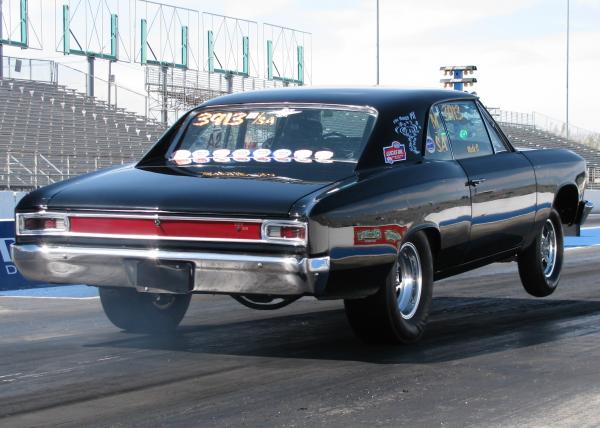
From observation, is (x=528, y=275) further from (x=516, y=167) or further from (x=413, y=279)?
(x=413, y=279)

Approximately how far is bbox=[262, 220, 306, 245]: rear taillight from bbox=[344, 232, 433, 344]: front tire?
87 centimetres

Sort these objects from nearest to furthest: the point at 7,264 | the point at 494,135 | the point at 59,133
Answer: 1. the point at 494,135
2. the point at 7,264
3. the point at 59,133

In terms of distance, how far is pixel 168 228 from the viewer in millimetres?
6238

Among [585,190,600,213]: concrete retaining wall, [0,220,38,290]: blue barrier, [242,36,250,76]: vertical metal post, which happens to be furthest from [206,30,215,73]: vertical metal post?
[0,220,38,290]: blue barrier

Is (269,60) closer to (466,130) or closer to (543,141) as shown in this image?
(543,141)

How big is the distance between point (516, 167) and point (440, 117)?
1.00 m

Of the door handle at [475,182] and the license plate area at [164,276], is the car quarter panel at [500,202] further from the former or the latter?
the license plate area at [164,276]

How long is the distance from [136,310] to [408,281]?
1.99 metres

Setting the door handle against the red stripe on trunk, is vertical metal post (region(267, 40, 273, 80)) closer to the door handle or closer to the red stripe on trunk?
the door handle

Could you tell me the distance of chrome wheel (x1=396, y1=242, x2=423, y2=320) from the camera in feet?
22.9

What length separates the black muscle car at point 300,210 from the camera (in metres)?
6.07

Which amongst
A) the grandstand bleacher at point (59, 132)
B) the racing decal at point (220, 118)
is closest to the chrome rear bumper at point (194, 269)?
the racing decal at point (220, 118)

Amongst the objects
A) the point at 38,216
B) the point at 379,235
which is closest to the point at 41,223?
the point at 38,216

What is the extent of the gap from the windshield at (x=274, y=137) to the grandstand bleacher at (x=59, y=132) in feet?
60.9
